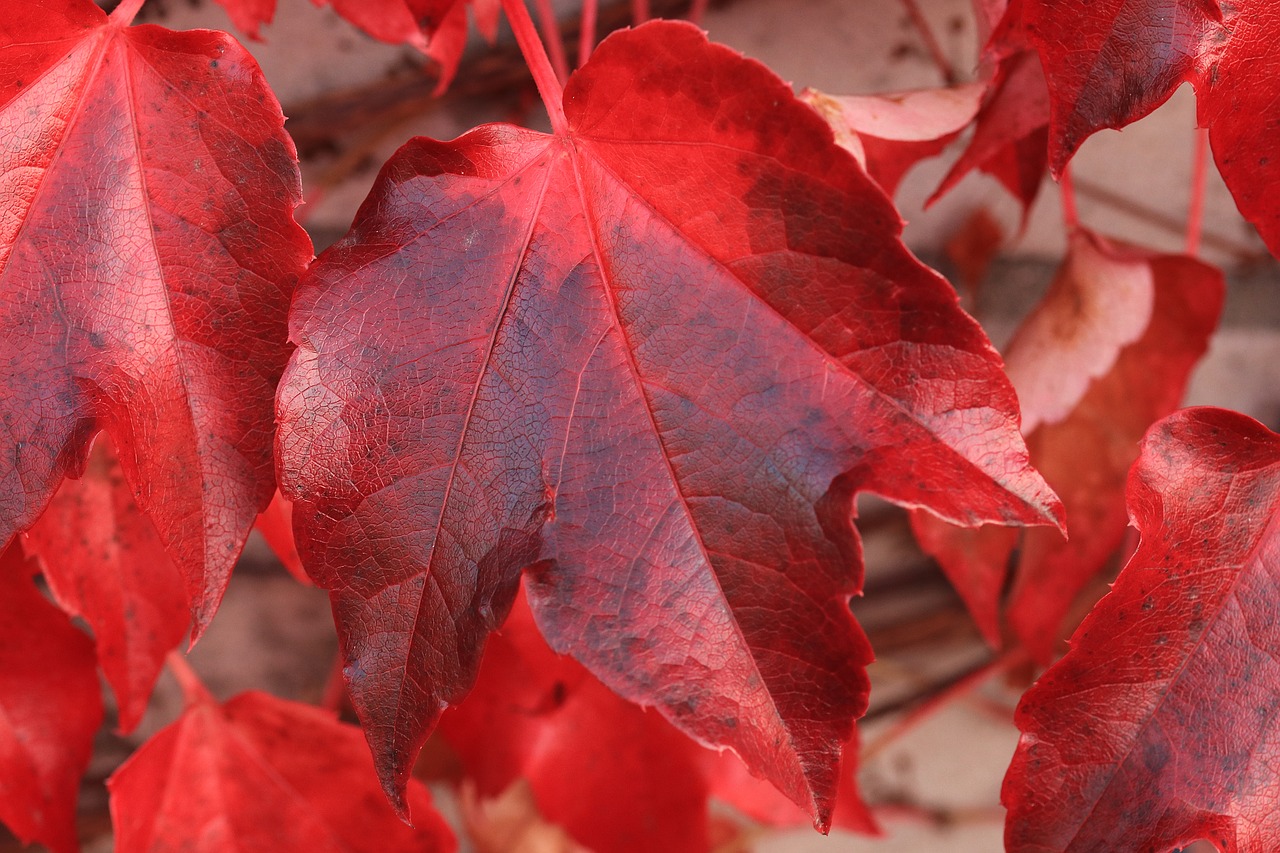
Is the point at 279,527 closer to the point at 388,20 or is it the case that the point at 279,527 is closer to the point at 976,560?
the point at 388,20

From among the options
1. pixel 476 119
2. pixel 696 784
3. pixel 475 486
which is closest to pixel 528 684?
pixel 696 784

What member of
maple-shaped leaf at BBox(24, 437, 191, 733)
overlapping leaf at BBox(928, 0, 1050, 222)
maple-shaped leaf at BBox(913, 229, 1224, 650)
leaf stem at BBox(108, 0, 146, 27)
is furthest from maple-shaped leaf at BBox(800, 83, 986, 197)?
maple-shaped leaf at BBox(24, 437, 191, 733)

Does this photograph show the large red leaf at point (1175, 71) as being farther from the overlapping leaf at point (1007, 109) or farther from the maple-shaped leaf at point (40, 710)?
the maple-shaped leaf at point (40, 710)

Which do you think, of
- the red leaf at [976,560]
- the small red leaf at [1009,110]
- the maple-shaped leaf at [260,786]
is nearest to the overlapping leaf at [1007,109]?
the small red leaf at [1009,110]

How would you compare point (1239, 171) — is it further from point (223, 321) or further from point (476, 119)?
point (476, 119)

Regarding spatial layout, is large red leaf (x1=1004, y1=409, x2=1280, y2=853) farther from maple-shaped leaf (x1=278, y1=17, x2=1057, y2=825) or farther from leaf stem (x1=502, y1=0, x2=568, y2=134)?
leaf stem (x1=502, y1=0, x2=568, y2=134)

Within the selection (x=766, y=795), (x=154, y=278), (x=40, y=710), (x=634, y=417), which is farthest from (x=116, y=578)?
(x=766, y=795)

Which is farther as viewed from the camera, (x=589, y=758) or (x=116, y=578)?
(x=589, y=758)
